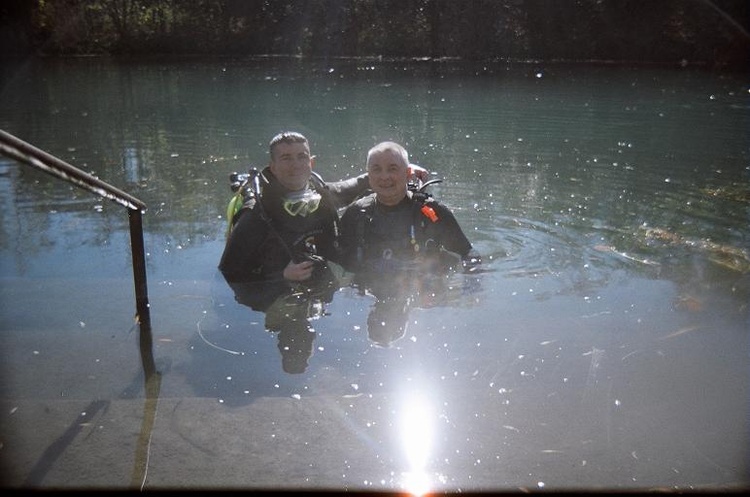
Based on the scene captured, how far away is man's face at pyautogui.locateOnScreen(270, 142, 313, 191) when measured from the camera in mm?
4918

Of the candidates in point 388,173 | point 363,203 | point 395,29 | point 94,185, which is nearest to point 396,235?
point 363,203

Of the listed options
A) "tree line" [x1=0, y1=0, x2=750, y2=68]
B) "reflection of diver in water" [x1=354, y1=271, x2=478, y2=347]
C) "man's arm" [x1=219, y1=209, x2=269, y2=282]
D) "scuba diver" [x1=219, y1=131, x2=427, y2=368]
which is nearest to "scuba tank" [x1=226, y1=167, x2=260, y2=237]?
"scuba diver" [x1=219, y1=131, x2=427, y2=368]

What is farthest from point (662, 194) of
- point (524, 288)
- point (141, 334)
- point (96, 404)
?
point (96, 404)

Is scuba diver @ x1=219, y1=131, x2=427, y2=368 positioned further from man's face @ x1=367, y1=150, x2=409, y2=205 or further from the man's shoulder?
man's face @ x1=367, y1=150, x2=409, y2=205

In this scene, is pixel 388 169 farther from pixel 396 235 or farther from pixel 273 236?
pixel 273 236

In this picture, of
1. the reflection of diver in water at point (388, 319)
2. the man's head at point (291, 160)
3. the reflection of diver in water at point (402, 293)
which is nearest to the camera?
the reflection of diver in water at point (388, 319)

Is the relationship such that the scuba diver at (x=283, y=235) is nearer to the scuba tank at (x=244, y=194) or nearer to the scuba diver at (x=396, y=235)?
the scuba tank at (x=244, y=194)

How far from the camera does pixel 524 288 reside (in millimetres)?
4824

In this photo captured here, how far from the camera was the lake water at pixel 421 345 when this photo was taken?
110 inches

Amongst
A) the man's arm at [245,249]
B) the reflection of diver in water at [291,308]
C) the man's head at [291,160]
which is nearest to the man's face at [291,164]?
the man's head at [291,160]

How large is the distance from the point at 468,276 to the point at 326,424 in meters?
2.24

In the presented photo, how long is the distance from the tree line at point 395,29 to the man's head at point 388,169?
1770cm

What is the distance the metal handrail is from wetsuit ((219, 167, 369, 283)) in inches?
31.1

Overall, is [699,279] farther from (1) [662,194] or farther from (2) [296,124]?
(2) [296,124]
